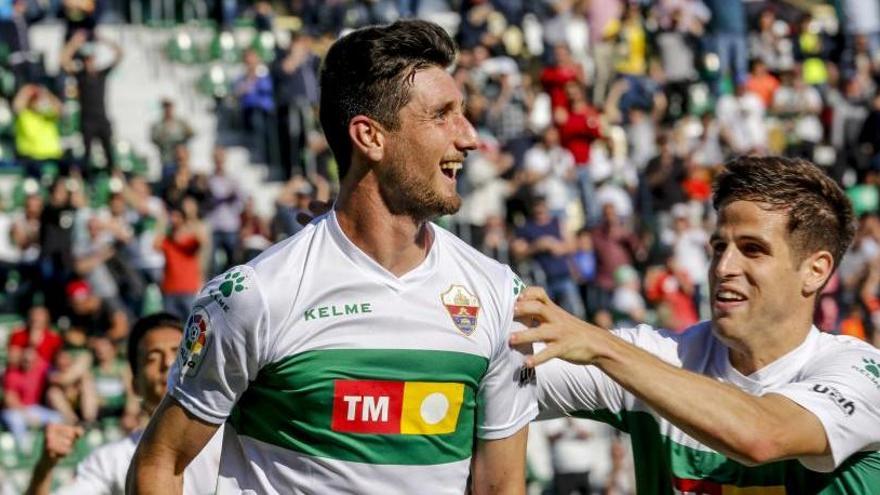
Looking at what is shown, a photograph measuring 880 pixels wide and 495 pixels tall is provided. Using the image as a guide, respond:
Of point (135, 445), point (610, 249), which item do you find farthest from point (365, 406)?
point (610, 249)

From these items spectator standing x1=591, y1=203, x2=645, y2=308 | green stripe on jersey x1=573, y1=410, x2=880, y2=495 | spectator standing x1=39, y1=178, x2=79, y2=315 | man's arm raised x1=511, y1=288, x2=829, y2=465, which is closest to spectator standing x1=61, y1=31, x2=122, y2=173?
spectator standing x1=39, y1=178, x2=79, y2=315

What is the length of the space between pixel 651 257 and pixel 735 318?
13631 mm

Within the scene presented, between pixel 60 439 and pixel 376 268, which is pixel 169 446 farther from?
pixel 60 439

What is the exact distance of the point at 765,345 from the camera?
211 inches

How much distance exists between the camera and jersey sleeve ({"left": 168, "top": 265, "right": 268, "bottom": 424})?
15.1 feet

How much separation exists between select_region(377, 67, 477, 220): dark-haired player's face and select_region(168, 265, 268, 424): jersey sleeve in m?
0.53

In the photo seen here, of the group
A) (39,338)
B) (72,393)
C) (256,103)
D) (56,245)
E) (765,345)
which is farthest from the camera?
(256,103)

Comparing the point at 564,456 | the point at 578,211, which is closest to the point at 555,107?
the point at 578,211

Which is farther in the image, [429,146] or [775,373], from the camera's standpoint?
[775,373]

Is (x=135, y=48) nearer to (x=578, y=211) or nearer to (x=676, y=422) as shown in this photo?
(x=578, y=211)

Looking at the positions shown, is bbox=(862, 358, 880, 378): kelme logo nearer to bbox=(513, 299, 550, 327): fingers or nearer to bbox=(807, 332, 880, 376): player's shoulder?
bbox=(807, 332, 880, 376): player's shoulder

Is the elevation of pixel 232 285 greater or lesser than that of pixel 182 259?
greater

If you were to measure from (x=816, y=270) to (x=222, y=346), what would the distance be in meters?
2.00

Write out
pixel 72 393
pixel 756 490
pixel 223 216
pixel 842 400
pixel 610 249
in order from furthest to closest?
pixel 610 249
pixel 223 216
pixel 72 393
pixel 756 490
pixel 842 400
